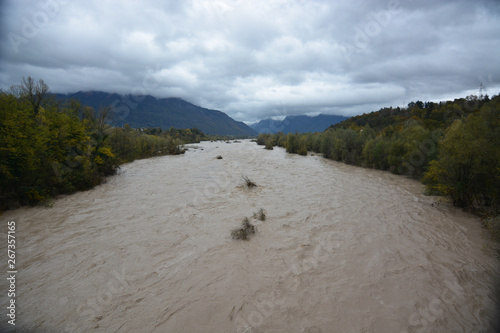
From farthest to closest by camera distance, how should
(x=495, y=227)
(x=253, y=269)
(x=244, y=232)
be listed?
(x=244, y=232) → (x=495, y=227) → (x=253, y=269)

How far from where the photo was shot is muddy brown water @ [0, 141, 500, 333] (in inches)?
192

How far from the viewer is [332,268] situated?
682cm

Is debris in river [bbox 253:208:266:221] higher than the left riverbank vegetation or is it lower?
lower

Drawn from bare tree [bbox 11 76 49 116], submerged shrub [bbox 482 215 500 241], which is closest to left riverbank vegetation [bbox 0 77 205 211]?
bare tree [bbox 11 76 49 116]

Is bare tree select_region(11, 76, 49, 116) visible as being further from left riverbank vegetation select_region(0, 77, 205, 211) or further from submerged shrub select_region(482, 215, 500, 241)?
submerged shrub select_region(482, 215, 500, 241)

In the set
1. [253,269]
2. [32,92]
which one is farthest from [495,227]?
[32,92]

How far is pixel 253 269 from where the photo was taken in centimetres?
677

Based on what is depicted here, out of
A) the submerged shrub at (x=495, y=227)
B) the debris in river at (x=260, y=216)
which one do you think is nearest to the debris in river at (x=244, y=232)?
the debris in river at (x=260, y=216)

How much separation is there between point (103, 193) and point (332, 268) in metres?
16.3

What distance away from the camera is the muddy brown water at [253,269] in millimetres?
4871

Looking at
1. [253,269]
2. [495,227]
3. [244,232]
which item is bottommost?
[253,269]

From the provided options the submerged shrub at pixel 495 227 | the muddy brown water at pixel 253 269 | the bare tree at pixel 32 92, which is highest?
the bare tree at pixel 32 92

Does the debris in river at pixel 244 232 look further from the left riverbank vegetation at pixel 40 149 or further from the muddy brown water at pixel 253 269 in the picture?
the left riverbank vegetation at pixel 40 149

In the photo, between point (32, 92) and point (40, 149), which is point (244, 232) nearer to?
point (40, 149)
